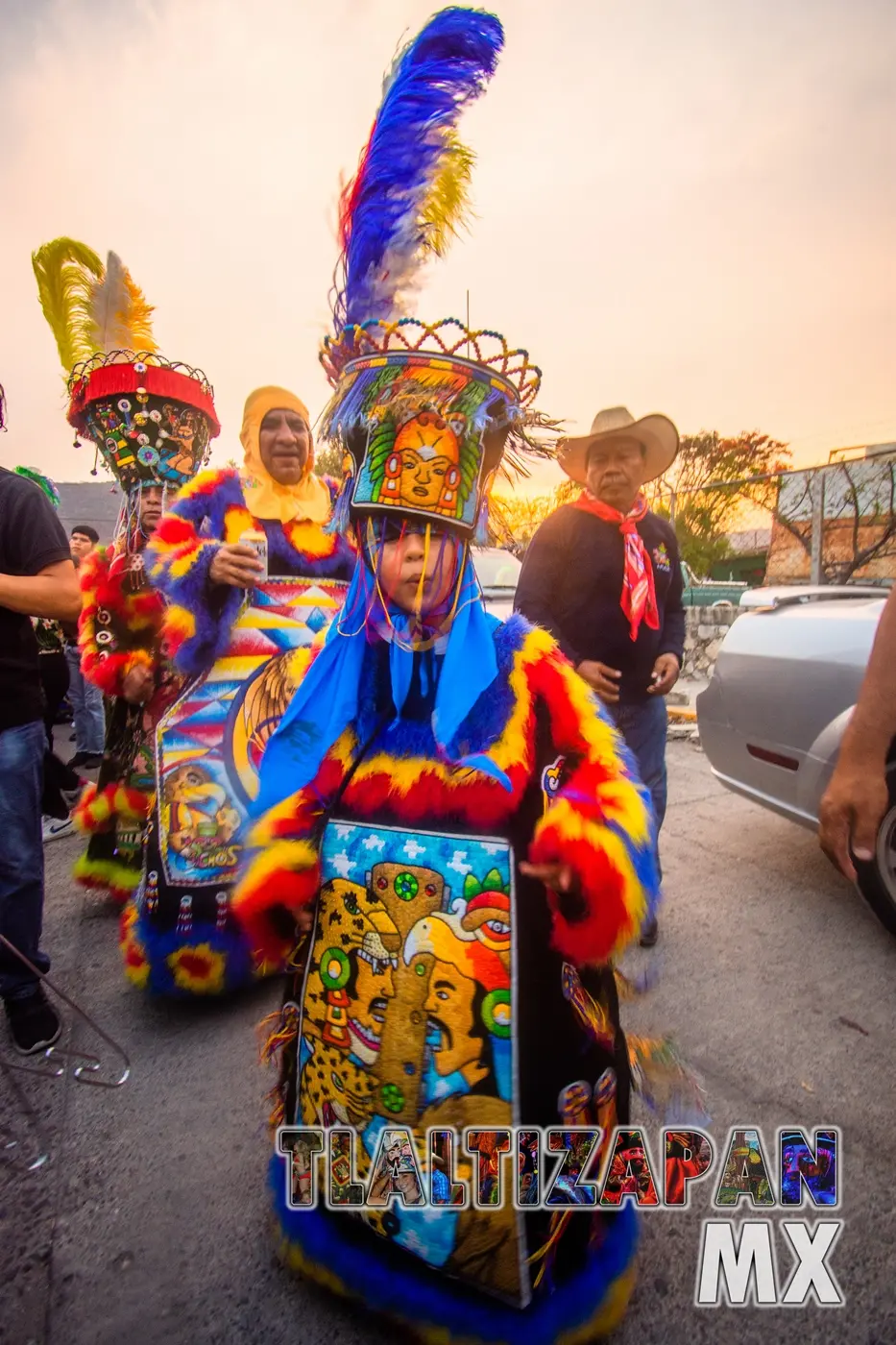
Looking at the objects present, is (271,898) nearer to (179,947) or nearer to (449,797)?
(449,797)

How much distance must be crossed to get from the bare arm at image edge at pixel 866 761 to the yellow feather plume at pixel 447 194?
4.28ft

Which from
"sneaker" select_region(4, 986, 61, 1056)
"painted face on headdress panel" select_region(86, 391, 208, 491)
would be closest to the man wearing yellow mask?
"painted face on headdress panel" select_region(86, 391, 208, 491)

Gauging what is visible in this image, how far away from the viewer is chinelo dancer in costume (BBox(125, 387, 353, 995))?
252 cm

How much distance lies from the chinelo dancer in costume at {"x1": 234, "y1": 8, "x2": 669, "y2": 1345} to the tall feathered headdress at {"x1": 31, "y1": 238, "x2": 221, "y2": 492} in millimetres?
2127

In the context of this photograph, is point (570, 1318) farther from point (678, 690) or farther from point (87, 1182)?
point (678, 690)

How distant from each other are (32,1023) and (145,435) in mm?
2622

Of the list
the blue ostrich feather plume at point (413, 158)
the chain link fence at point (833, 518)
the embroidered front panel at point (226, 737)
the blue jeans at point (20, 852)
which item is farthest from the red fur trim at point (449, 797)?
the chain link fence at point (833, 518)

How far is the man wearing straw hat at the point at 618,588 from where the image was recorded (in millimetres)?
2855

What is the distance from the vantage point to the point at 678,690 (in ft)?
29.1

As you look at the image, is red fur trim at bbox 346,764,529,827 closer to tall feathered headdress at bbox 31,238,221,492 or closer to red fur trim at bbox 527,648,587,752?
red fur trim at bbox 527,648,587,752

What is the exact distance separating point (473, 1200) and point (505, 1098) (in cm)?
19

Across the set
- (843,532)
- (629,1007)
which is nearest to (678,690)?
(843,532)

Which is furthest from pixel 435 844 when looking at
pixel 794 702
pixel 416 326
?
pixel 794 702

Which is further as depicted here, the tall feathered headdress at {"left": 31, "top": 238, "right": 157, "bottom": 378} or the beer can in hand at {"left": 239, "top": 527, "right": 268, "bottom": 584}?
the tall feathered headdress at {"left": 31, "top": 238, "right": 157, "bottom": 378}
